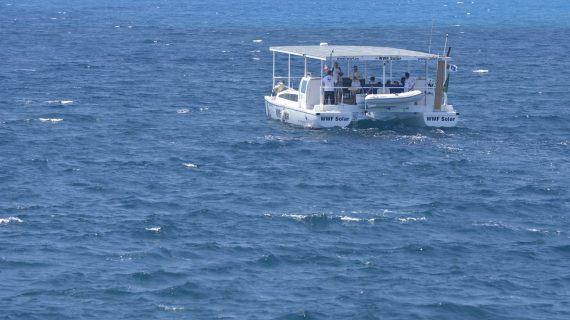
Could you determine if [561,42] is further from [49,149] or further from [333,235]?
[333,235]

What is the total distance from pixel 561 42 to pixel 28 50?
4830cm

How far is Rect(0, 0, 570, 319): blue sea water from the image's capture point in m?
33.6

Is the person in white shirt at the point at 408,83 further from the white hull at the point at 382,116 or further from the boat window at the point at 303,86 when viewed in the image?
the boat window at the point at 303,86

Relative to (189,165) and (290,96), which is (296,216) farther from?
(290,96)

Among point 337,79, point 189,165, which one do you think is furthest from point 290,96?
point 189,165

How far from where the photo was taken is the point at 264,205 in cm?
4350

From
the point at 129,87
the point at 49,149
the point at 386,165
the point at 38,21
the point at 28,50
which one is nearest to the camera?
the point at 386,165

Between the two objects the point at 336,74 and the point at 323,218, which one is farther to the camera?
the point at 336,74

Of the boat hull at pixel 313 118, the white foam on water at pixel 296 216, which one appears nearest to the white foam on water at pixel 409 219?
the white foam on water at pixel 296 216

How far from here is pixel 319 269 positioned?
36.0 m

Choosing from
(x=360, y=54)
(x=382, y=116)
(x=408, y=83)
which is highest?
(x=360, y=54)

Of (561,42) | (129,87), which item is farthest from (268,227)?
(561,42)

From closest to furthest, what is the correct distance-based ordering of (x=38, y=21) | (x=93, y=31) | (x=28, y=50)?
1. (x=28, y=50)
2. (x=93, y=31)
3. (x=38, y=21)

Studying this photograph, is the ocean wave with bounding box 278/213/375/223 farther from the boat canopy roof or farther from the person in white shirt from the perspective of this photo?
the person in white shirt
